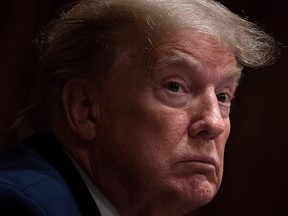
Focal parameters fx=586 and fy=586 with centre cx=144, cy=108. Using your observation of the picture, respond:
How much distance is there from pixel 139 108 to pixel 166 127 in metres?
0.08

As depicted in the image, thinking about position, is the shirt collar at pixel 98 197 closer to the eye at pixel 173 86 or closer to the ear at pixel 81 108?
the ear at pixel 81 108

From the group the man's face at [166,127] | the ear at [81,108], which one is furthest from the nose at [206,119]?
the ear at [81,108]

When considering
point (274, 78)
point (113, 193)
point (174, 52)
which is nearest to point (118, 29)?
point (174, 52)

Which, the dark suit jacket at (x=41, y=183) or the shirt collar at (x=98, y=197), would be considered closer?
the dark suit jacket at (x=41, y=183)

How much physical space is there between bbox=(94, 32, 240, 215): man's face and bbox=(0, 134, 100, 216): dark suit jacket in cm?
12

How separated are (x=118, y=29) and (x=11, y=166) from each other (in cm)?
44

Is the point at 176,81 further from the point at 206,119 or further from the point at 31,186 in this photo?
the point at 31,186

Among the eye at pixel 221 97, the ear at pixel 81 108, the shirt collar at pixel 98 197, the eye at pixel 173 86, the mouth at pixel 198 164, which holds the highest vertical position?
the eye at pixel 173 86

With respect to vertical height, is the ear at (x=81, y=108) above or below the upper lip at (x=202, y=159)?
above

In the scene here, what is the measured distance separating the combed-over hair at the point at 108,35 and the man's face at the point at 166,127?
1.5 inches

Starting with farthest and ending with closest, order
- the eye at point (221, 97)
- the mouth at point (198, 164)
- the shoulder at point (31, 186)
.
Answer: the eye at point (221, 97)
the mouth at point (198, 164)
the shoulder at point (31, 186)

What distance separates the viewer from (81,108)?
149 centimetres

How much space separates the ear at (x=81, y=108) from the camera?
1472 millimetres

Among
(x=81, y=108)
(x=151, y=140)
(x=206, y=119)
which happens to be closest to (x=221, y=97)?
(x=206, y=119)
